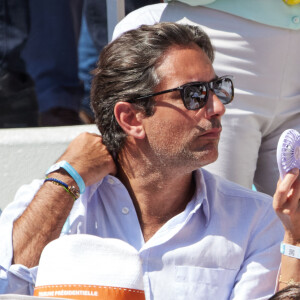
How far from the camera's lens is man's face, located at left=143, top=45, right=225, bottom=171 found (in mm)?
2322

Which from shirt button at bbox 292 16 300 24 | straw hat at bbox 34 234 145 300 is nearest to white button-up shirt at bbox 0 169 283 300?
shirt button at bbox 292 16 300 24

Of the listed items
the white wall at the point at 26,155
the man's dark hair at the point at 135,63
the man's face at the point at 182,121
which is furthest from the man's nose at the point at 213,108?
the white wall at the point at 26,155

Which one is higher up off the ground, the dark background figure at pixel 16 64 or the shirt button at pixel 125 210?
the shirt button at pixel 125 210

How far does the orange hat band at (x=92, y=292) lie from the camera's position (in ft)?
4.50

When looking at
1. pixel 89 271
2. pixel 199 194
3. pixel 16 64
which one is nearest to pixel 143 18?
pixel 199 194

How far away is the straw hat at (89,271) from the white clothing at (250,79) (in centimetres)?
119

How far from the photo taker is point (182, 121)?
2352 millimetres

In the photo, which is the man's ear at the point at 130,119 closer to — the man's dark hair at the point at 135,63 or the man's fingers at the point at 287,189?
the man's dark hair at the point at 135,63

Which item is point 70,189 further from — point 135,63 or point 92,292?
point 92,292

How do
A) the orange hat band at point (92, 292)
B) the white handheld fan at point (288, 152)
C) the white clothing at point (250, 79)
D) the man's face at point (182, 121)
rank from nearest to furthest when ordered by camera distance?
1. the orange hat band at point (92, 292)
2. the white handheld fan at point (288, 152)
3. the man's face at point (182, 121)
4. the white clothing at point (250, 79)

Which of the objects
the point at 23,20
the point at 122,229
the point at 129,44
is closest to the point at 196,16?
the point at 129,44

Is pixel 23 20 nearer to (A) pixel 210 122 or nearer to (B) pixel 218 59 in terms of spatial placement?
(B) pixel 218 59

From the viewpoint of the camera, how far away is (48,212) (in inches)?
91.6

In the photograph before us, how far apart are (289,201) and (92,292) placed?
86 centimetres
